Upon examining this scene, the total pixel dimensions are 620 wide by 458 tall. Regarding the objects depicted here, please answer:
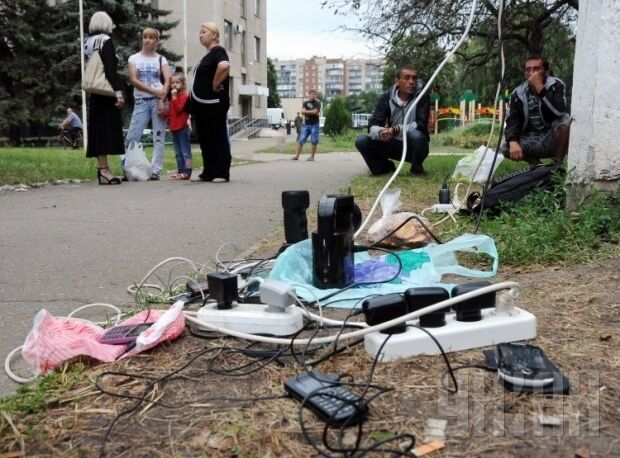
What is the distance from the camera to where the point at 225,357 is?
74.7 inches

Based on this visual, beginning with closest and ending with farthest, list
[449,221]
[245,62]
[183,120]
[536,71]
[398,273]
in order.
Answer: [398,273], [449,221], [536,71], [183,120], [245,62]

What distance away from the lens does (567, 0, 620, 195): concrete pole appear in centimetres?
361

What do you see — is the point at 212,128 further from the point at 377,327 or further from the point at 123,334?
the point at 377,327

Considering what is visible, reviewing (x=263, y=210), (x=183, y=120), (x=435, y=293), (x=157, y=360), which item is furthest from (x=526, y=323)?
(x=183, y=120)

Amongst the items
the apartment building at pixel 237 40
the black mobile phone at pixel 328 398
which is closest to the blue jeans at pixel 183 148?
the black mobile phone at pixel 328 398

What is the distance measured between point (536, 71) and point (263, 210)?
115 inches

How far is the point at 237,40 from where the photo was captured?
3878 cm

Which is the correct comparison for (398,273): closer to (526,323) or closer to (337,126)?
(526,323)

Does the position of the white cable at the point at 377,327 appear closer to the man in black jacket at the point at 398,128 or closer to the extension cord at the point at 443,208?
the extension cord at the point at 443,208

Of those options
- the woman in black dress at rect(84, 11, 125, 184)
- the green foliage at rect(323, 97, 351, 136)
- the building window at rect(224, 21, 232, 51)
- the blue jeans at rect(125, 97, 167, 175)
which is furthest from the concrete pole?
the building window at rect(224, 21, 232, 51)

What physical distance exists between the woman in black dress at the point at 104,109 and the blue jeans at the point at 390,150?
3042 millimetres

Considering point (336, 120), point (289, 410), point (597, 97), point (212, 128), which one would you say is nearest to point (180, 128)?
point (212, 128)

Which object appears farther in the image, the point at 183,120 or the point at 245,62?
the point at 245,62

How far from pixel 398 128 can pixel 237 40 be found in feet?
110
